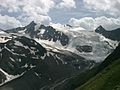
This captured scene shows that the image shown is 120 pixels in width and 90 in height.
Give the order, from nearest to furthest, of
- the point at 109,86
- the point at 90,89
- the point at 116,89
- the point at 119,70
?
the point at 116,89 → the point at 109,86 → the point at 90,89 → the point at 119,70

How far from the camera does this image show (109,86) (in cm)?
12862

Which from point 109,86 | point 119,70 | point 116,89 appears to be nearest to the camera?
point 116,89

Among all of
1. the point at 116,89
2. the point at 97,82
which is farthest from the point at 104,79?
the point at 116,89

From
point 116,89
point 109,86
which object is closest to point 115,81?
point 109,86

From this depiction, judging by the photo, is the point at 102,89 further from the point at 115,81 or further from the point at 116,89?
the point at 116,89

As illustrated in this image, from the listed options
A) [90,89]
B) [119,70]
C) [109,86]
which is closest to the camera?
[109,86]

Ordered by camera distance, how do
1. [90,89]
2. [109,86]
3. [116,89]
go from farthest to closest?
[90,89], [109,86], [116,89]

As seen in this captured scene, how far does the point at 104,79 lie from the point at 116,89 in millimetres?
32190

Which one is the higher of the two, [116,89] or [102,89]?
[116,89]

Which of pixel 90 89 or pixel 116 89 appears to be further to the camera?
pixel 90 89

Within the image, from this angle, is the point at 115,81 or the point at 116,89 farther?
the point at 115,81

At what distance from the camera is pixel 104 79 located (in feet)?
456

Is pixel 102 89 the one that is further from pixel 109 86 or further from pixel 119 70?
pixel 119 70

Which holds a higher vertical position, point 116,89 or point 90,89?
point 116,89
